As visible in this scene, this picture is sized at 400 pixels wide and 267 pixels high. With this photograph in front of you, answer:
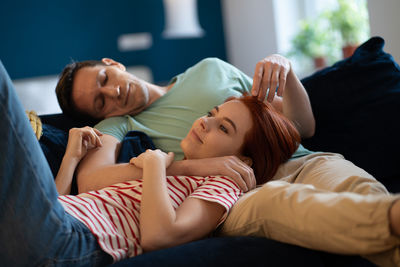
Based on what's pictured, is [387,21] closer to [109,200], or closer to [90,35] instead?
[109,200]

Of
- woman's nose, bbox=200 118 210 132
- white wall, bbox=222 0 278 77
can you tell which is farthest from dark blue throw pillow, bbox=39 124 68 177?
white wall, bbox=222 0 278 77

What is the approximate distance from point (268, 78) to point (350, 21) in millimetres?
2745

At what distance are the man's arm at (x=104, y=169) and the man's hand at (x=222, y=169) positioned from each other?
0.46 ft

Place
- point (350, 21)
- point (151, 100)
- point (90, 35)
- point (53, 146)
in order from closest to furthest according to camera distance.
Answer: point (53, 146) → point (151, 100) → point (350, 21) → point (90, 35)

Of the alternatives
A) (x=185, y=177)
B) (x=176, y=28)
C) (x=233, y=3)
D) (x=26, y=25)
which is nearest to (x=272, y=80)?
(x=185, y=177)

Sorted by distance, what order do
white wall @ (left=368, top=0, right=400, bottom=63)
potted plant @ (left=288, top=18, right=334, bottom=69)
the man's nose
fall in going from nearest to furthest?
the man's nose < white wall @ (left=368, top=0, right=400, bottom=63) < potted plant @ (left=288, top=18, right=334, bottom=69)

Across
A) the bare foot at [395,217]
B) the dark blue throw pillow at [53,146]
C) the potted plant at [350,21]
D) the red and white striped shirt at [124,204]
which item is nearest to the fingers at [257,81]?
the red and white striped shirt at [124,204]

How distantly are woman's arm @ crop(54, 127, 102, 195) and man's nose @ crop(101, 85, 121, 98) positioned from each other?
31cm

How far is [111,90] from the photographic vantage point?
1.83 m

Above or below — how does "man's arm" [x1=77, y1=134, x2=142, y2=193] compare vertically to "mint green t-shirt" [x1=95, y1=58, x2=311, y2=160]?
below

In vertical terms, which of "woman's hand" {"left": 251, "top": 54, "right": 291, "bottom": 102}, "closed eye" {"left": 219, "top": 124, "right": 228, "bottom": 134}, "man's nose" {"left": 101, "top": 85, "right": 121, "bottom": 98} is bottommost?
"closed eye" {"left": 219, "top": 124, "right": 228, "bottom": 134}

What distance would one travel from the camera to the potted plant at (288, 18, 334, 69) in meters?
3.98

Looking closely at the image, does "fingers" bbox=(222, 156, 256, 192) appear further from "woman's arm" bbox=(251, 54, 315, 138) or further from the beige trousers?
"woman's arm" bbox=(251, 54, 315, 138)

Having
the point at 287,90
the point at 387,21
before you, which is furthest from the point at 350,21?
the point at 287,90
